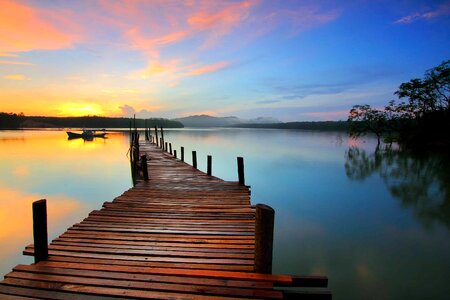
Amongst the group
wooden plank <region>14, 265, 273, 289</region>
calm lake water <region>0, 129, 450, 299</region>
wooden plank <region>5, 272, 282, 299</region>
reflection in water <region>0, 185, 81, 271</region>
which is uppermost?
wooden plank <region>14, 265, 273, 289</region>

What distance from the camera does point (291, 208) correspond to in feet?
42.3

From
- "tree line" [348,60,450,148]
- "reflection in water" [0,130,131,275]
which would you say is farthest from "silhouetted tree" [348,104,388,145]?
"reflection in water" [0,130,131,275]

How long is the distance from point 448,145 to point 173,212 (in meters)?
43.7

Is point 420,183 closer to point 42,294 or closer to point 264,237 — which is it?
point 264,237

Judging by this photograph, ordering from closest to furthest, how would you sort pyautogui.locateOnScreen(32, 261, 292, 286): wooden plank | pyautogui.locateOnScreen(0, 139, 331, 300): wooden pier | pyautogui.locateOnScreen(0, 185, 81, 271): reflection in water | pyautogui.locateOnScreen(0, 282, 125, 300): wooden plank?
pyautogui.locateOnScreen(0, 282, 125, 300): wooden plank → pyautogui.locateOnScreen(0, 139, 331, 300): wooden pier → pyautogui.locateOnScreen(32, 261, 292, 286): wooden plank → pyautogui.locateOnScreen(0, 185, 81, 271): reflection in water

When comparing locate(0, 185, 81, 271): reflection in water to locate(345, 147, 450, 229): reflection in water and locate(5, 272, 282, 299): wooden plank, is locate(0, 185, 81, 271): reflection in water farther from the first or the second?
locate(345, 147, 450, 229): reflection in water

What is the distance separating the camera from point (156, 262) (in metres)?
4.23

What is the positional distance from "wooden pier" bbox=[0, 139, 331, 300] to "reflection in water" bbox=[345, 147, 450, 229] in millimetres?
9594

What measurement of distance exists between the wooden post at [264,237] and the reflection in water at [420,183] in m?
10.1

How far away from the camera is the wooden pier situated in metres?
3.48

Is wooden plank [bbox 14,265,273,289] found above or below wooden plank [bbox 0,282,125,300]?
above

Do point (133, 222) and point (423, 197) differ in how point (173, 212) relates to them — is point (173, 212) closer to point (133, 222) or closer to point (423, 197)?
point (133, 222)

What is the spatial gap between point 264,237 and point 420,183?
64.3ft

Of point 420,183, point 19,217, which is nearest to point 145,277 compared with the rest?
point 19,217
